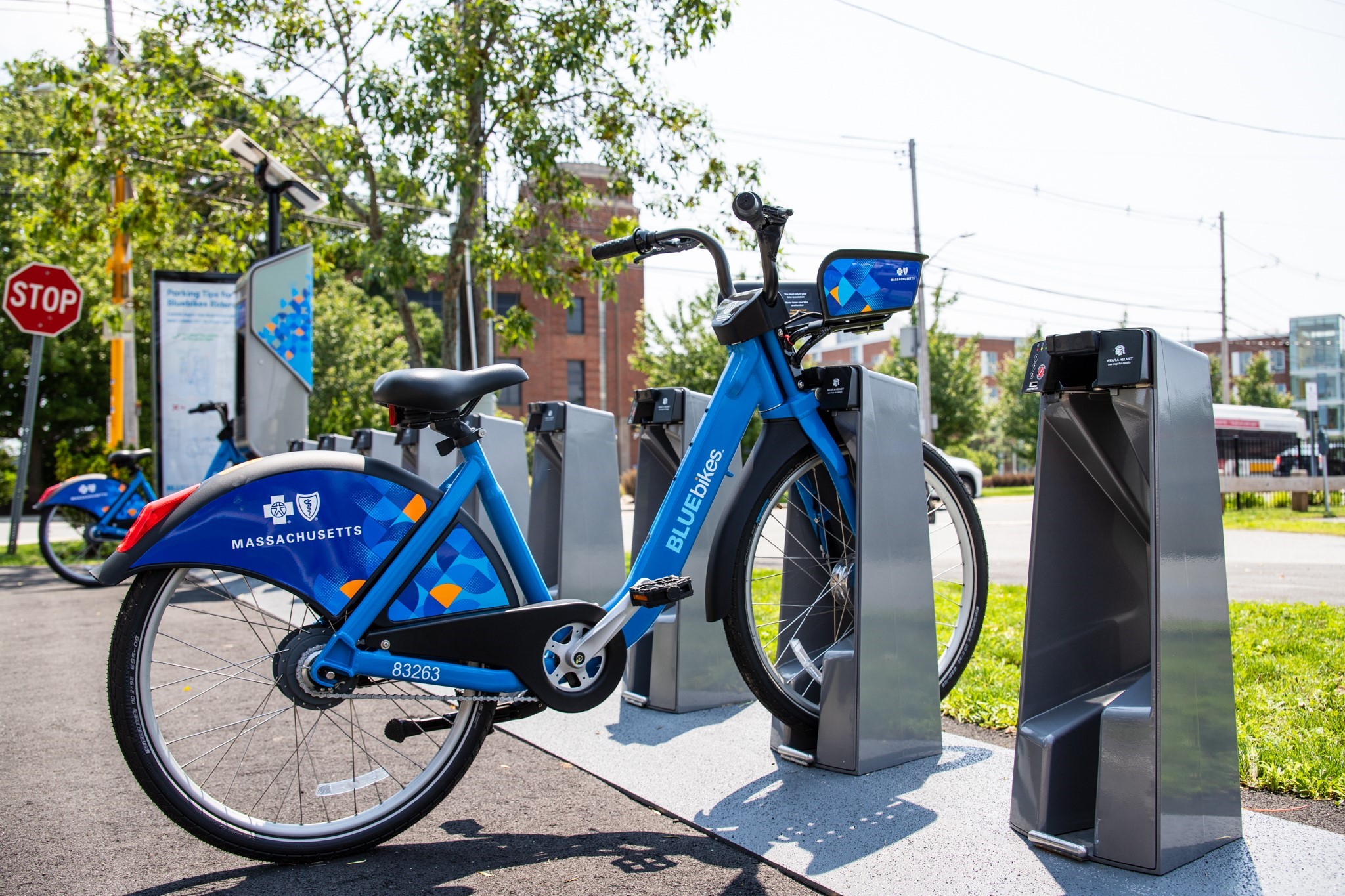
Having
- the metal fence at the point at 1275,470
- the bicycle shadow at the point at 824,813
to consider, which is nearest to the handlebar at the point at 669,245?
the bicycle shadow at the point at 824,813

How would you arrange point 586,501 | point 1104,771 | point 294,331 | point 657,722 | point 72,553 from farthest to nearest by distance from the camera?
point 72,553
point 294,331
point 586,501
point 657,722
point 1104,771

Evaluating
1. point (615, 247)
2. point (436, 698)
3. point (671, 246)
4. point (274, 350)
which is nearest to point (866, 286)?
point (671, 246)

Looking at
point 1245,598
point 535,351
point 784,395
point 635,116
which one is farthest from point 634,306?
point 784,395

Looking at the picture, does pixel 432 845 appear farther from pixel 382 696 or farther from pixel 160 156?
pixel 160 156

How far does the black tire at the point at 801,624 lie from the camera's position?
9.69 ft

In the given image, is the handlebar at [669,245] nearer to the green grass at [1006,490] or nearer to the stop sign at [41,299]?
the stop sign at [41,299]

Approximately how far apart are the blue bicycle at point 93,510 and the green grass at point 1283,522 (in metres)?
13.2

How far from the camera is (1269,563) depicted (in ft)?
29.8

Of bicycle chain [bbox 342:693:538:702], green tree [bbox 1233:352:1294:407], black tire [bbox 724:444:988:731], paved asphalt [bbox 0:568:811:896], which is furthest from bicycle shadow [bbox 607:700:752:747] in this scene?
green tree [bbox 1233:352:1294:407]

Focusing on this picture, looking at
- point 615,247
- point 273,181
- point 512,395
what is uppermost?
point 273,181

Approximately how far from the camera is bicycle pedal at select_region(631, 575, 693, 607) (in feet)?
9.29

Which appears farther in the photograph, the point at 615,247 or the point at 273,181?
the point at 273,181

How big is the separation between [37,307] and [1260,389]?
182 ft

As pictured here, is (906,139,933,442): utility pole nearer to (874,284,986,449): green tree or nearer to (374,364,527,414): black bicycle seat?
(874,284,986,449): green tree
